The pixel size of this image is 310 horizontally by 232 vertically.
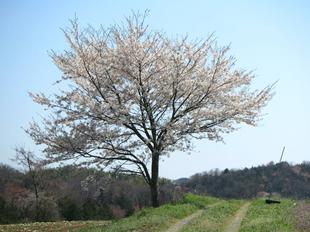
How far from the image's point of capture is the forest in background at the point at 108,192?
49875 millimetres

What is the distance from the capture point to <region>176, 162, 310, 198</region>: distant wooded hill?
246 ft

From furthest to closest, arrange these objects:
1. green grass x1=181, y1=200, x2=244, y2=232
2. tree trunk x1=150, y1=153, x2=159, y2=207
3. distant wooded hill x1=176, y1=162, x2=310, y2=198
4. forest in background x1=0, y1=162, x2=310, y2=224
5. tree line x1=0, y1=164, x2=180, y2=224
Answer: distant wooded hill x1=176, y1=162, x2=310, y2=198
forest in background x1=0, y1=162, x2=310, y2=224
tree line x1=0, y1=164, x2=180, y2=224
tree trunk x1=150, y1=153, x2=159, y2=207
green grass x1=181, y1=200, x2=244, y2=232

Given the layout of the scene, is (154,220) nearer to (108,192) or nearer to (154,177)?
(154,177)

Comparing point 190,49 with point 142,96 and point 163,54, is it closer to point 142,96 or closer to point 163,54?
point 163,54

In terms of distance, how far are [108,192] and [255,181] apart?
3589cm

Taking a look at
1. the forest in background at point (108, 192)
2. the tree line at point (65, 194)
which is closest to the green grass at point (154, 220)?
the tree line at point (65, 194)

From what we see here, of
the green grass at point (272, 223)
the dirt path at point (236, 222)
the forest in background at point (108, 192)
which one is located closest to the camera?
the green grass at point (272, 223)

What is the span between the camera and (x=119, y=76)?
22.6 metres

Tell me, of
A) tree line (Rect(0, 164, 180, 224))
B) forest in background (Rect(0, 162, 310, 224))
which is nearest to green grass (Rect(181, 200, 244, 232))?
tree line (Rect(0, 164, 180, 224))

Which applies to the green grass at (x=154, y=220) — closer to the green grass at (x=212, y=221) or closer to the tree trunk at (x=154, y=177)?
the green grass at (x=212, y=221)

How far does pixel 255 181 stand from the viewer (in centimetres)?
8694

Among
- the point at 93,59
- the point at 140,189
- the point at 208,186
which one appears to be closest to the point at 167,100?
the point at 93,59

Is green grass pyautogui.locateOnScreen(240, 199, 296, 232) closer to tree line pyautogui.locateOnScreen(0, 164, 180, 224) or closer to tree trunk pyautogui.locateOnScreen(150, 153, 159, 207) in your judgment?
tree trunk pyautogui.locateOnScreen(150, 153, 159, 207)

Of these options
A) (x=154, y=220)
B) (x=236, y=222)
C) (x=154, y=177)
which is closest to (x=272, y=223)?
(x=236, y=222)
